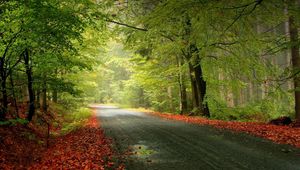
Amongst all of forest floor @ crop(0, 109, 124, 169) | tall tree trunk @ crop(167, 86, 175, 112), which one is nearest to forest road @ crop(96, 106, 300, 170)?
forest floor @ crop(0, 109, 124, 169)

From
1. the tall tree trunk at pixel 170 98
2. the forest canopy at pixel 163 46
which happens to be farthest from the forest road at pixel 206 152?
the tall tree trunk at pixel 170 98

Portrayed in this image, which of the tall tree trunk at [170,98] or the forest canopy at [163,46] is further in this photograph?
the tall tree trunk at [170,98]

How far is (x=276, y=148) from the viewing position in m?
9.28

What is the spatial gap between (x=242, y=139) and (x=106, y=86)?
71.5 meters

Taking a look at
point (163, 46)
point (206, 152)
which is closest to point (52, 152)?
point (206, 152)

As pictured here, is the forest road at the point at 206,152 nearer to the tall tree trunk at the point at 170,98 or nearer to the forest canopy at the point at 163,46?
the forest canopy at the point at 163,46

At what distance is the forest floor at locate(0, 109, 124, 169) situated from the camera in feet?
27.2

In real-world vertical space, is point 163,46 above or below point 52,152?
above

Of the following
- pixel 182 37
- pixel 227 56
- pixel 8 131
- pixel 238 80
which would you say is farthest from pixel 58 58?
pixel 238 80

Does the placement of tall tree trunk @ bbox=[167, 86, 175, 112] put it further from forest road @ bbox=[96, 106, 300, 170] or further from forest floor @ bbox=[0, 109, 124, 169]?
forest floor @ bbox=[0, 109, 124, 169]

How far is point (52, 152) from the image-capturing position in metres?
10.4

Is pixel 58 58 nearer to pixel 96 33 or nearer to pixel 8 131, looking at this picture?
pixel 8 131

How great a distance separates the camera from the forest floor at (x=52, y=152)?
327 inches

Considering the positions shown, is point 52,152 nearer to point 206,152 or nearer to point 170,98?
point 206,152
